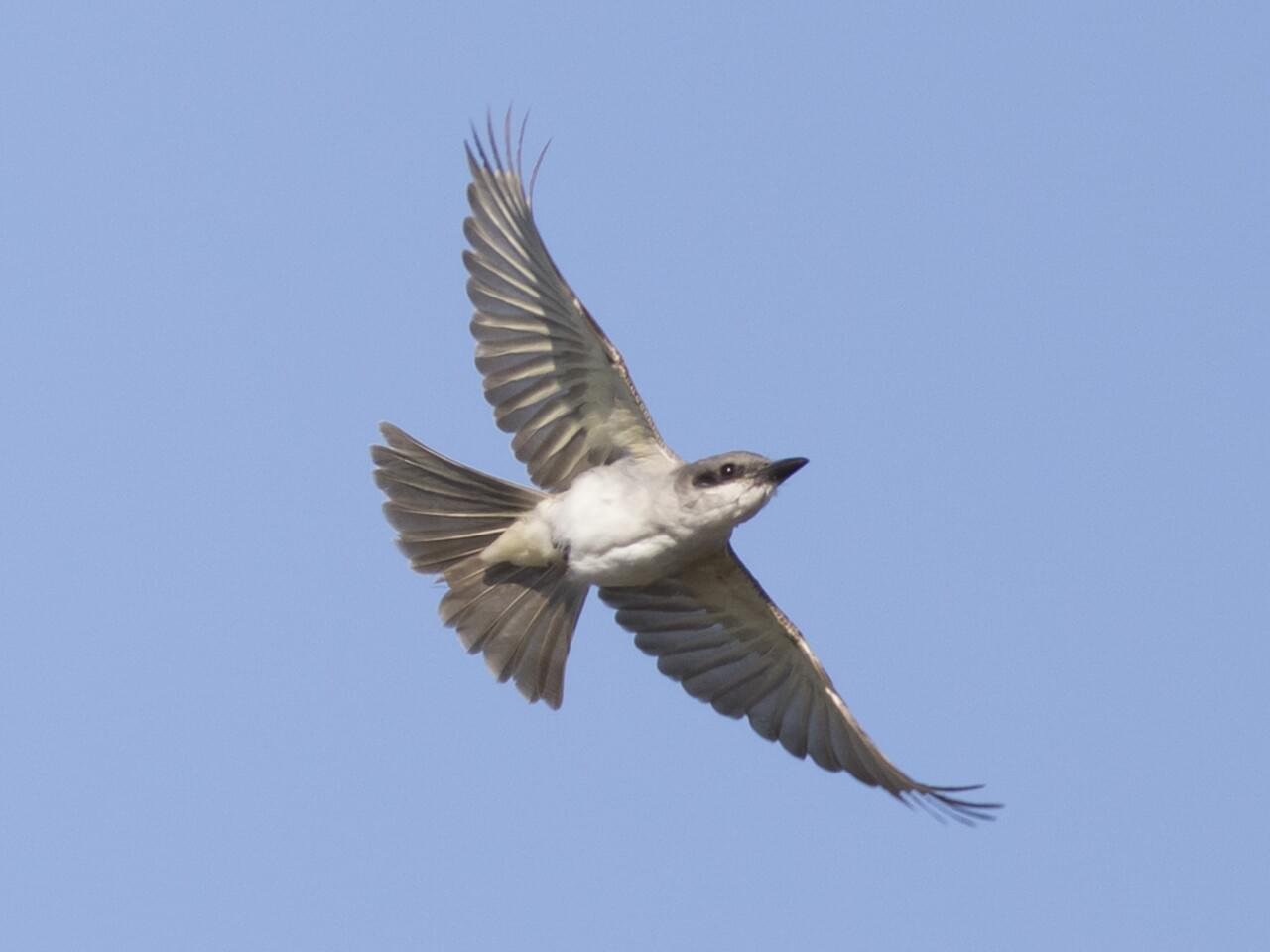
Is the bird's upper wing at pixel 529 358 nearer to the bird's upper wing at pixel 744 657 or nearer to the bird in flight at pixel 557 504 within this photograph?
the bird in flight at pixel 557 504

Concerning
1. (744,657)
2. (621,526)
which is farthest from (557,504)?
(744,657)

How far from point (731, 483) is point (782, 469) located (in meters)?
0.29

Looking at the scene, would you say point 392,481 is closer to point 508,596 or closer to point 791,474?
point 508,596

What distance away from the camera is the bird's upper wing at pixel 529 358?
14438 mm

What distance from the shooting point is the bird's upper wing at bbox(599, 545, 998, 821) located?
15195 mm

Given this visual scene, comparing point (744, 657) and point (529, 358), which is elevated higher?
point (529, 358)

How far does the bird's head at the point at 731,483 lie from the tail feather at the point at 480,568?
1.08m

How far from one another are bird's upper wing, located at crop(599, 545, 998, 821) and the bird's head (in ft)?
4.23

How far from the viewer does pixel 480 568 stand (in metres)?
14.8

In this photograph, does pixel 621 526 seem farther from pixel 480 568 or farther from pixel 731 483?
pixel 480 568

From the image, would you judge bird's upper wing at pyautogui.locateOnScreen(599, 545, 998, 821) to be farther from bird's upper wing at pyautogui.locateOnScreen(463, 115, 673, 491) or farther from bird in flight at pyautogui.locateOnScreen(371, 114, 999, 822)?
bird's upper wing at pyautogui.locateOnScreen(463, 115, 673, 491)

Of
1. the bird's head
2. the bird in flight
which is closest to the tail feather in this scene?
the bird in flight

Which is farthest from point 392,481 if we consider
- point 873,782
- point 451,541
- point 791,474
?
point 873,782

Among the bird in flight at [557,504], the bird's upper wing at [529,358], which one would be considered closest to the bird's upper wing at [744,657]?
the bird in flight at [557,504]
